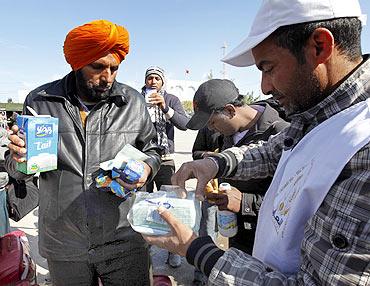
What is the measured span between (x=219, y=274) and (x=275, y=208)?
285mm

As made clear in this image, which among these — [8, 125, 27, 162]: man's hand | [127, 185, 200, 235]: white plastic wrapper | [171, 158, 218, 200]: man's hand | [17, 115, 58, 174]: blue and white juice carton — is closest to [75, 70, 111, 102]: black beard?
[17, 115, 58, 174]: blue and white juice carton

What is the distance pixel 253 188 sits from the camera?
6.41 feet

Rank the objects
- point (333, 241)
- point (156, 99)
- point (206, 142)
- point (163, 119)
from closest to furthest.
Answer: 1. point (333, 241)
2. point (206, 142)
3. point (156, 99)
4. point (163, 119)

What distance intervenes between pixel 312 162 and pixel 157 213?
61 cm

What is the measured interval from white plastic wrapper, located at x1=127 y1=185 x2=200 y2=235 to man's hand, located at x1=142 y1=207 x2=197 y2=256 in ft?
0.10

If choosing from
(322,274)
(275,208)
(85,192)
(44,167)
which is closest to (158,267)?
(85,192)

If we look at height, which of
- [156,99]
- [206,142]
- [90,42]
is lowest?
[206,142]

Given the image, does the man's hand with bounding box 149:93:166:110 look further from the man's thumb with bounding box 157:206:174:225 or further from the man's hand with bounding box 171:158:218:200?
the man's thumb with bounding box 157:206:174:225

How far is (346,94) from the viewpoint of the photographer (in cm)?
89

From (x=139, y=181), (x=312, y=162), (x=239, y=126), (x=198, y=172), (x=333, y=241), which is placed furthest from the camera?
(x=239, y=126)

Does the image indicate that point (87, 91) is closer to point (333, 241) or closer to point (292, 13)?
point (292, 13)

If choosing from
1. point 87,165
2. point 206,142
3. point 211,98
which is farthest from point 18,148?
point 206,142

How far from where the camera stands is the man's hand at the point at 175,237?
1029 millimetres

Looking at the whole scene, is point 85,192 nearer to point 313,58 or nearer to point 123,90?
point 123,90
